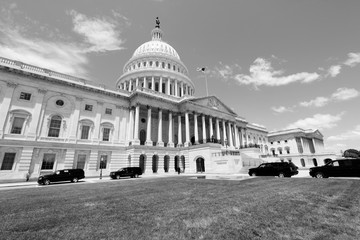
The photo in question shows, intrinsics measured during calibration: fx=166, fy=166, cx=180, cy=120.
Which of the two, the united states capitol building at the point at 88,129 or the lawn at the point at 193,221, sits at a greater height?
the united states capitol building at the point at 88,129

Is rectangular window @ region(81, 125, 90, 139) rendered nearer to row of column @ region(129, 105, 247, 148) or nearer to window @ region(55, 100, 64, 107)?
window @ region(55, 100, 64, 107)

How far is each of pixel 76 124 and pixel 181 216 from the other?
98.9 ft

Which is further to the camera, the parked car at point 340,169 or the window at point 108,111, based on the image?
the window at point 108,111

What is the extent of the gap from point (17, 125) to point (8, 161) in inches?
207

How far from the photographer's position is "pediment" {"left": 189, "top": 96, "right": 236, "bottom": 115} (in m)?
42.4

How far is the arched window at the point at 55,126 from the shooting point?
2736 centimetres

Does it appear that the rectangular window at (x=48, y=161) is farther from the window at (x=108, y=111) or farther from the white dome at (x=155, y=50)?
the white dome at (x=155, y=50)

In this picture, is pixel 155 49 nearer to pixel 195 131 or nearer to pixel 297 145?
pixel 195 131

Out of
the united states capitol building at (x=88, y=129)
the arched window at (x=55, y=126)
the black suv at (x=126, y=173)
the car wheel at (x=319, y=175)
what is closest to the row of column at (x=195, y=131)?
the united states capitol building at (x=88, y=129)

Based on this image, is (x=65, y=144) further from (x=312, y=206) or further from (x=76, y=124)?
(x=312, y=206)

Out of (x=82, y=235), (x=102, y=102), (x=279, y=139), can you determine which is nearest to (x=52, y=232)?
(x=82, y=235)

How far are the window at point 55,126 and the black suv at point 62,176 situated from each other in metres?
9.19

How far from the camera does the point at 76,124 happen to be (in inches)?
1152

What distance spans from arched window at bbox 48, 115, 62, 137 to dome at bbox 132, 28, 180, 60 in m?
39.8
